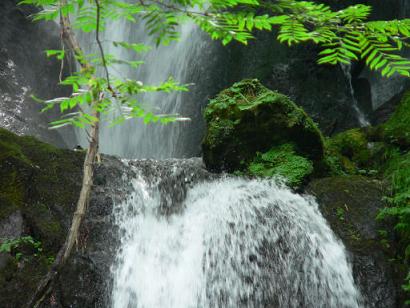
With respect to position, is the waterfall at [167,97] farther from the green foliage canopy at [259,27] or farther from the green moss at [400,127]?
the green foliage canopy at [259,27]

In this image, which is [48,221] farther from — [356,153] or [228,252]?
[356,153]

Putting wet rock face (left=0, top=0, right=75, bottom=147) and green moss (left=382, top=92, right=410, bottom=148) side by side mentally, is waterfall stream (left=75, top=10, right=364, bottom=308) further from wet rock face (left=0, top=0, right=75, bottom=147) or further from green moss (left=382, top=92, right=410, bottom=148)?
wet rock face (left=0, top=0, right=75, bottom=147)

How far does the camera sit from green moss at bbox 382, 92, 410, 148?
24.8 ft

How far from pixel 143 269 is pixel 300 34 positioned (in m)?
4.44

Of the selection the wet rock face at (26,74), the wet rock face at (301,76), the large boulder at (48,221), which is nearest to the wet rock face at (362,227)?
the large boulder at (48,221)

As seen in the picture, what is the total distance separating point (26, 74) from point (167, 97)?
5.06 meters

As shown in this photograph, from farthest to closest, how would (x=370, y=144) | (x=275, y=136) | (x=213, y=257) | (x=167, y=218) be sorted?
(x=370, y=144)
(x=275, y=136)
(x=167, y=218)
(x=213, y=257)

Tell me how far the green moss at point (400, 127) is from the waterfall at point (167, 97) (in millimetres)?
6716

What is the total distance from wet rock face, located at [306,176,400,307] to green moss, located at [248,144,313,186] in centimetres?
29

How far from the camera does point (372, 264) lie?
5.50 metres

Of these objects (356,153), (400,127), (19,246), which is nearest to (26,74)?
(19,246)

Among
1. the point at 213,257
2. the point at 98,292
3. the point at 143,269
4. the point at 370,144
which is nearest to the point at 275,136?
the point at 370,144

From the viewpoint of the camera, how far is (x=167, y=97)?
1513cm

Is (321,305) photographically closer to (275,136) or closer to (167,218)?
(167,218)
